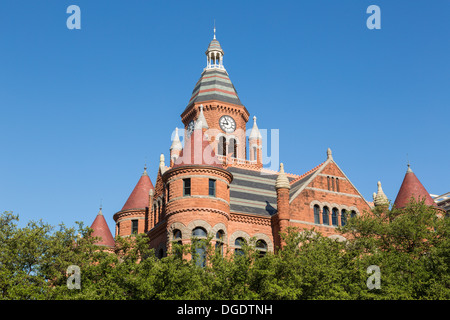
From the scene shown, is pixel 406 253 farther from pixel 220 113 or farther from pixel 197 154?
pixel 220 113

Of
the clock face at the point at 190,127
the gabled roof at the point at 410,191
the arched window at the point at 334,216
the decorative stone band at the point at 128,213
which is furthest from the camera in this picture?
the clock face at the point at 190,127

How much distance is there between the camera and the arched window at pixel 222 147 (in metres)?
54.5

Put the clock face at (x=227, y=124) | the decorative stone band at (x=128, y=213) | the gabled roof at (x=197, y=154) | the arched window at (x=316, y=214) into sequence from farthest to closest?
the clock face at (x=227, y=124), the decorative stone band at (x=128, y=213), the arched window at (x=316, y=214), the gabled roof at (x=197, y=154)

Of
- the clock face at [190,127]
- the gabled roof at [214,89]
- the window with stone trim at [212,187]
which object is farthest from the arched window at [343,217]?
the clock face at [190,127]

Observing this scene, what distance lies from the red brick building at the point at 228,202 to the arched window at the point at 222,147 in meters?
3.16

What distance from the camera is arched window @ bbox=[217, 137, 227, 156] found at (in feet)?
179

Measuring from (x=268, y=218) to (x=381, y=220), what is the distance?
27.5 ft

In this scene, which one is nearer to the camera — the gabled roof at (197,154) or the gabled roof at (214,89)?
the gabled roof at (197,154)

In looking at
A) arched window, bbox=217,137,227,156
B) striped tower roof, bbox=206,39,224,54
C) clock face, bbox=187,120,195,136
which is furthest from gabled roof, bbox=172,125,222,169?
striped tower roof, bbox=206,39,224,54

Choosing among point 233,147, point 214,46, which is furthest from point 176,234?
point 214,46

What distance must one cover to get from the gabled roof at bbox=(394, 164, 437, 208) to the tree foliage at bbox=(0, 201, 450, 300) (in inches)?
384

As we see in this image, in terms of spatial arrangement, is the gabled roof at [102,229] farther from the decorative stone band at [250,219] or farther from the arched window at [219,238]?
the arched window at [219,238]
